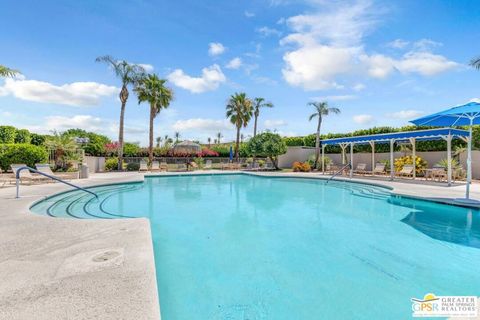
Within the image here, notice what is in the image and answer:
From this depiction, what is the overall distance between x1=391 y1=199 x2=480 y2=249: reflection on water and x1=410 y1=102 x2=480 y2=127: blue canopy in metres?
→ 2.83

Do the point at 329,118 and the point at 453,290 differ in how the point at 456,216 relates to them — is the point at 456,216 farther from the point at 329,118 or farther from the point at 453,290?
the point at 329,118

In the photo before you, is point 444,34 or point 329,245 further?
point 444,34

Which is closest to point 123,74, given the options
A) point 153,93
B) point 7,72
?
point 153,93

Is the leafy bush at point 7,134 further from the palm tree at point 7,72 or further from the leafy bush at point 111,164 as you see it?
the palm tree at point 7,72

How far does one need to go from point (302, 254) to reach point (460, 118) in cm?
841

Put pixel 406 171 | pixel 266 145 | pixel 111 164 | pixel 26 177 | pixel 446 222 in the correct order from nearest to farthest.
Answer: pixel 446 222
pixel 26 177
pixel 406 171
pixel 111 164
pixel 266 145

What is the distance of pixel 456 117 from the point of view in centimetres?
903

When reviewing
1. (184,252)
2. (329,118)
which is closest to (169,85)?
(329,118)

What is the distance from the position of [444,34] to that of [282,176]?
35.9 ft

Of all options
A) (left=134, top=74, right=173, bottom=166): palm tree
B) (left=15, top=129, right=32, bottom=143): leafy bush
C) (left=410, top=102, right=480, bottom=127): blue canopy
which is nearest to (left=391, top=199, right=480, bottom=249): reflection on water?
(left=410, top=102, right=480, bottom=127): blue canopy

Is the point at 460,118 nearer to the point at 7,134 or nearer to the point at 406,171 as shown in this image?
the point at 406,171

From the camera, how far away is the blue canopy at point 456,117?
7.67 m

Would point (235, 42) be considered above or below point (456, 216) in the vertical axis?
above

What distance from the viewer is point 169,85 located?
73.9 feet
